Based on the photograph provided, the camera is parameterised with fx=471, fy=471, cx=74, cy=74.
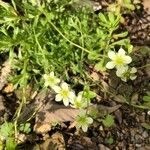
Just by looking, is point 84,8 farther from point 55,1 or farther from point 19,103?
point 19,103

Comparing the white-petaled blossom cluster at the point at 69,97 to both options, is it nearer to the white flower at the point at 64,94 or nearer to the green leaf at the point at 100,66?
the white flower at the point at 64,94

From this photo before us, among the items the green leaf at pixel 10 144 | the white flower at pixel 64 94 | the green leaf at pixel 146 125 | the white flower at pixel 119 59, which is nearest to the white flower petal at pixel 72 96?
the white flower at pixel 64 94

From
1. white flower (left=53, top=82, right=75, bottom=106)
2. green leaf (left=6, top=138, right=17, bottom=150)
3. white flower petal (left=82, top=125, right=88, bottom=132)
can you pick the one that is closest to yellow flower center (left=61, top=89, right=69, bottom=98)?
white flower (left=53, top=82, right=75, bottom=106)

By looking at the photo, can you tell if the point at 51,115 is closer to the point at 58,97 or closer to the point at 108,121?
the point at 58,97

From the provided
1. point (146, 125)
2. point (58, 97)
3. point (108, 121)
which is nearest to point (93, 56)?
point (58, 97)

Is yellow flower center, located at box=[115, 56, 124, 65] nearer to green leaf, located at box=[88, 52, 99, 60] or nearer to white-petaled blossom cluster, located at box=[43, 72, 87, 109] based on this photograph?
green leaf, located at box=[88, 52, 99, 60]

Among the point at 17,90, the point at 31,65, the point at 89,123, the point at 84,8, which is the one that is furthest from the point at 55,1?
the point at 89,123
